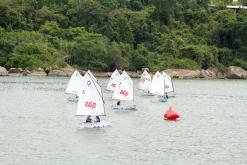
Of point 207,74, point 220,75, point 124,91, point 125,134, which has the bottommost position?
point 220,75

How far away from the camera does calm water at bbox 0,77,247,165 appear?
41.5m

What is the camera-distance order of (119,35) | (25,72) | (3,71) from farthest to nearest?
(119,35) < (25,72) < (3,71)

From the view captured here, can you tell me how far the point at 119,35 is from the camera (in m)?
146

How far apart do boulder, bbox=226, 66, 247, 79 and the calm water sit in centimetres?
5728

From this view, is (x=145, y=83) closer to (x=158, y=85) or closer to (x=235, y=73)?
(x=158, y=85)

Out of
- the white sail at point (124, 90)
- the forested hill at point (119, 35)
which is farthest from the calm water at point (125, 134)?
the forested hill at point (119, 35)

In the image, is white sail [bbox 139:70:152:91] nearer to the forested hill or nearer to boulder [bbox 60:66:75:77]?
boulder [bbox 60:66:75:77]

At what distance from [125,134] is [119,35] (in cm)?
9528

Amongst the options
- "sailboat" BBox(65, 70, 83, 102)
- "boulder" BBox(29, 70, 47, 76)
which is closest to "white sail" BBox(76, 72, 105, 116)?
"sailboat" BBox(65, 70, 83, 102)

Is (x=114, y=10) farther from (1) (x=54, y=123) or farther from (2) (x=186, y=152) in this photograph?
(2) (x=186, y=152)

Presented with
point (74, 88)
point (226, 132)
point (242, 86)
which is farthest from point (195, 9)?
point (226, 132)

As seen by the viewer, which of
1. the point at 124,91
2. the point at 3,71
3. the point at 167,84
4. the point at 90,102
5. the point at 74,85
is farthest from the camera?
the point at 3,71

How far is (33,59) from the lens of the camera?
12900 cm

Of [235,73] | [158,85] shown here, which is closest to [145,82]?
[158,85]
